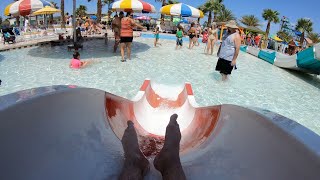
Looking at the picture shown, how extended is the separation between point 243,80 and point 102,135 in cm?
629

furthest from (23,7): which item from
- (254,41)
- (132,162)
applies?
(254,41)

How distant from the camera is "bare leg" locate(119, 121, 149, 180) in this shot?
6.40 feet

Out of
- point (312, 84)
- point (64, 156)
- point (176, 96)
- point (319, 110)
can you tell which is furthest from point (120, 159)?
point (312, 84)

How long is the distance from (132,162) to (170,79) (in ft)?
17.8

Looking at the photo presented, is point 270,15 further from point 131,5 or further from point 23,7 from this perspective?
point 23,7

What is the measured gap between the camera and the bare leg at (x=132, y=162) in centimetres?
195

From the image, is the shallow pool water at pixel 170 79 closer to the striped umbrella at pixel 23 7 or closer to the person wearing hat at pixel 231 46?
the person wearing hat at pixel 231 46

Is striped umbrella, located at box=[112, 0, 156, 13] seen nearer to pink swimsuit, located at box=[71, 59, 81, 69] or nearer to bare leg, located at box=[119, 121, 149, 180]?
pink swimsuit, located at box=[71, 59, 81, 69]

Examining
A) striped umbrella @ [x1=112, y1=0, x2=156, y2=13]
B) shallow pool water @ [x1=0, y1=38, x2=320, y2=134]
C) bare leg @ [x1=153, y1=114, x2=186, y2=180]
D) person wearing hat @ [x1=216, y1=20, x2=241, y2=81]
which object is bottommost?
shallow pool water @ [x1=0, y1=38, x2=320, y2=134]


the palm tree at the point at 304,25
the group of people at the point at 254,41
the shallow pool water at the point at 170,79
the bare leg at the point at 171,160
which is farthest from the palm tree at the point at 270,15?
the bare leg at the point at 171,160

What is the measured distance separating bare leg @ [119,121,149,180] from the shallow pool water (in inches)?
137

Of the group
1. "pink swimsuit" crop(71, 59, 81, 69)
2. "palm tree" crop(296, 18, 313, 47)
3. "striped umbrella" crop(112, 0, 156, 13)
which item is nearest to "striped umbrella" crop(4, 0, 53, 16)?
"striped umbrella" crop(112, 0, 156, 13)

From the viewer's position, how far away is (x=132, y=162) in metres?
2.05

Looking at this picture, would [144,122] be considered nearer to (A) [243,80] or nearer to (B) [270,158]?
(B) [270,158]
